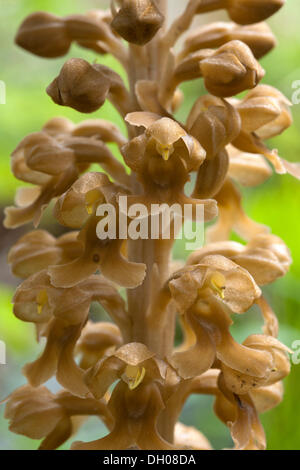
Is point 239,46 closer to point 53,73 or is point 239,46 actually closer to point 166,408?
point 166,408

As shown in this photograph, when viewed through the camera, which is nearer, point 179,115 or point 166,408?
point 166,408

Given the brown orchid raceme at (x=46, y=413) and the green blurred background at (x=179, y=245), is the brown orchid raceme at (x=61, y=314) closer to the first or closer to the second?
the brown orchid raceme at (x=46, y=413)

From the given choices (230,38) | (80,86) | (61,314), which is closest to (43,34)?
(80,86)

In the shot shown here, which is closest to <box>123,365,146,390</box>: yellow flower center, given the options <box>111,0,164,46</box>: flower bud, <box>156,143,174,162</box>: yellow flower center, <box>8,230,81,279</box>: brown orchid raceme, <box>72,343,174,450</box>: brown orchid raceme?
<box>72,343,174,450</box>: brown orchid raceme

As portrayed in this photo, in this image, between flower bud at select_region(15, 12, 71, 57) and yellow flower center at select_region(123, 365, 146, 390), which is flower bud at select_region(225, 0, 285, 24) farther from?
yellow flower center at select_region(123, 365, 146, 390)

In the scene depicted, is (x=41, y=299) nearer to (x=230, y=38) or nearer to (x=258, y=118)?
(x=258, y=118)

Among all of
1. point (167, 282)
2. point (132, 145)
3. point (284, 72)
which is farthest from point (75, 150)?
point (284, 72)

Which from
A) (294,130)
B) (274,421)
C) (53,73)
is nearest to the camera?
(274,421)
